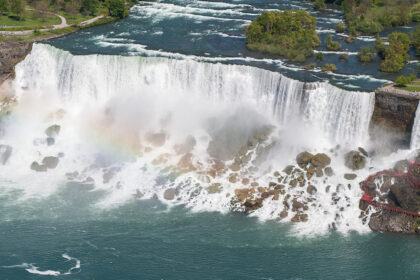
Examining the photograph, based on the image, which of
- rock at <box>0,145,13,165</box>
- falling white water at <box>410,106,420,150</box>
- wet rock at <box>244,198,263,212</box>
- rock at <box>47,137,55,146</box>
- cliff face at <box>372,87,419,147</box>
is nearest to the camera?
wet rock at <box>244,198,263,212</box>

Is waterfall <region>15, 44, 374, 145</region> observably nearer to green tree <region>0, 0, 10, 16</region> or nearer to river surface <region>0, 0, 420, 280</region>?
river surface <region>0, 0, 420, 280</region>

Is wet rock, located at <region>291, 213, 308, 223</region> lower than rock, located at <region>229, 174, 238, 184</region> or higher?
lower

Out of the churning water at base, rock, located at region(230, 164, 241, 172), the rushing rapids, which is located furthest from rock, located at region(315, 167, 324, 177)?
rock, located at region(230, 164, 241, 172)

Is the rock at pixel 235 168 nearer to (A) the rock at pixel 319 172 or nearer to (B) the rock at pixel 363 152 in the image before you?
(A) the rock at pixel 319 172

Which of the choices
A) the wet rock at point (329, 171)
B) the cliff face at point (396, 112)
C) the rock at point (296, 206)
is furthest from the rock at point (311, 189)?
the cliff face at point (396, 112)

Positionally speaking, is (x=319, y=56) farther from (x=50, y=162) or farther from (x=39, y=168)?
(x=39, y=168)

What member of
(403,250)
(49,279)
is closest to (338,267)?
(403,250)

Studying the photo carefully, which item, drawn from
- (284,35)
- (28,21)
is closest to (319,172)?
(284,35)

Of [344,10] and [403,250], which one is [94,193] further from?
[344,10]
